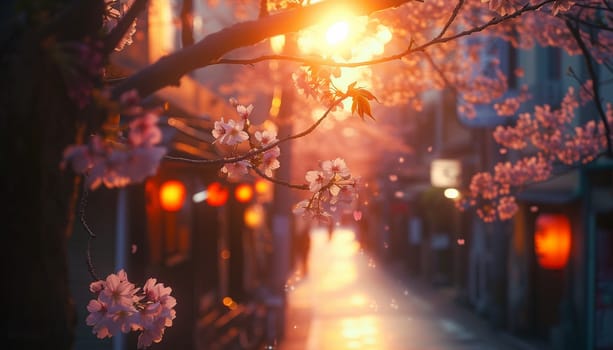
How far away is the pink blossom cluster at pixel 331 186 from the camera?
193 inches

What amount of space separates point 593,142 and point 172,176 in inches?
269

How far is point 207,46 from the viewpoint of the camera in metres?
3.78

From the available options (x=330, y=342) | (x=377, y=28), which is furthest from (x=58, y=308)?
(x=330, y=342)

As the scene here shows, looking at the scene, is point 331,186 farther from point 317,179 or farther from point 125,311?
point 125,311

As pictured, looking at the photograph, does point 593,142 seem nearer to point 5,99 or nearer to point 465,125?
point 465,125

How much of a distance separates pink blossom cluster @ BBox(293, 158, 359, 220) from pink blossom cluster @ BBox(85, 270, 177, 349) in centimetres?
105

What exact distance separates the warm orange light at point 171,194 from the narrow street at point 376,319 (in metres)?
5.46

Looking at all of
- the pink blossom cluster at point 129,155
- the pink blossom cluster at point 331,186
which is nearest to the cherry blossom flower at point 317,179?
the pink blossom cluster at point 331,186

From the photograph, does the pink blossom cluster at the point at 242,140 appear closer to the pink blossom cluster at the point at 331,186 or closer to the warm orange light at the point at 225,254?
the pink blossom cluster at the point at 331,186

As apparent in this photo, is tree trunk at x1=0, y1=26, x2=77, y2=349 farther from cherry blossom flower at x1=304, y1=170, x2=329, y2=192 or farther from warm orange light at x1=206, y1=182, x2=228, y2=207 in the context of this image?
warm orange light at x1=206, y1=182, x2=228, y2=207

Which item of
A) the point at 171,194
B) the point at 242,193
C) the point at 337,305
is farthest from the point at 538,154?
the point at 337,305

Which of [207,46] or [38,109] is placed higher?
[207,46]

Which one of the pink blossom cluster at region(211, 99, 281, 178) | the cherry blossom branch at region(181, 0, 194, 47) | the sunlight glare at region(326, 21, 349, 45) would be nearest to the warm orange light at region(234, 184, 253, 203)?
the cherry blossom branch at region(181, 0, 194, 47)

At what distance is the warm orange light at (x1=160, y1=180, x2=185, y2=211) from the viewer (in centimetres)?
1299
